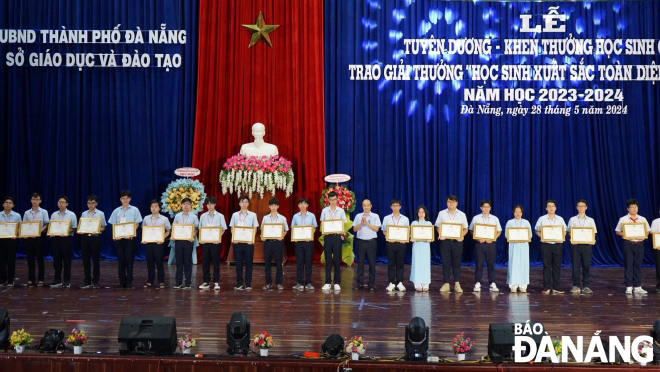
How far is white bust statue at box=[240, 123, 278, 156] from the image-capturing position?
12891mm

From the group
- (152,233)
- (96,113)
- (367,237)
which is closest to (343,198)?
(367,237)

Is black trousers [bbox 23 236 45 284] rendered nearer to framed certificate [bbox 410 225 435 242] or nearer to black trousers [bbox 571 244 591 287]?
framed certificate [bbox 410 225 435 242]

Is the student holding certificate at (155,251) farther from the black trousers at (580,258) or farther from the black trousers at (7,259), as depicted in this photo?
the black trousers at (580,258)

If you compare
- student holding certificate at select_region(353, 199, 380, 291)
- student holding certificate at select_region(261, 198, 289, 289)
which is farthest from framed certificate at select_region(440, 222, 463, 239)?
student holding certificate at select_region(261, 198, 289, 289)

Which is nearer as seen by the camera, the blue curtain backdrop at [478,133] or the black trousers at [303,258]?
the black trousers at [303,258]

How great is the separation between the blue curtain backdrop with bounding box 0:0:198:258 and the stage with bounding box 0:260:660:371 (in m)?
3.23

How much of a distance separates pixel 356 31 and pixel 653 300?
748 cm

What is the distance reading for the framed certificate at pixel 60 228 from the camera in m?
10.4

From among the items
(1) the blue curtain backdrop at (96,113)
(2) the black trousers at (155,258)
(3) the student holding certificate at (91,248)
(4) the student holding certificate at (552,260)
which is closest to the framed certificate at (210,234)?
(2) the black trousers at (155,258)

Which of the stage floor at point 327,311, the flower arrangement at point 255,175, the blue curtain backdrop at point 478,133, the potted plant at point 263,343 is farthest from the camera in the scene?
the blue curtain backdrop at point 478,133

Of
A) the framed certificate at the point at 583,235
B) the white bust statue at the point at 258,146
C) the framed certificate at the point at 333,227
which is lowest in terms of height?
the framed certificate at the point at 583,235

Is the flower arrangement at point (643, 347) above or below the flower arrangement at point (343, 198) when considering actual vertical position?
below

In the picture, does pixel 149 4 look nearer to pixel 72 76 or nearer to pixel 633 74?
pixel 72 76

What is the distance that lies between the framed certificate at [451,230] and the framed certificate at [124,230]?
184 inches
